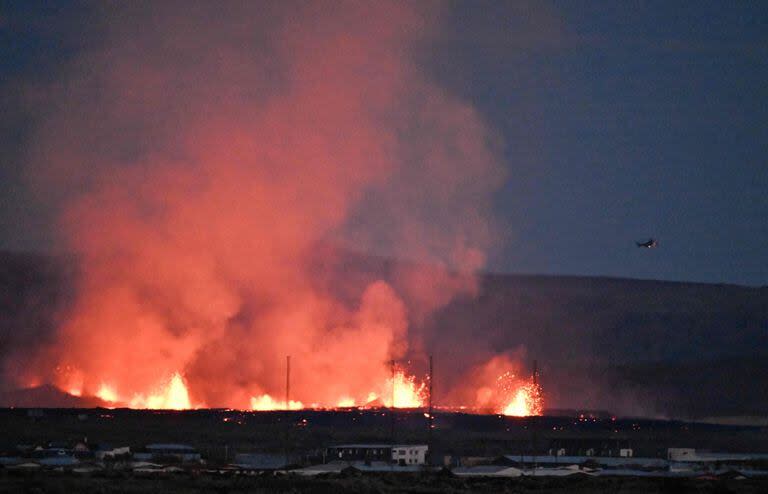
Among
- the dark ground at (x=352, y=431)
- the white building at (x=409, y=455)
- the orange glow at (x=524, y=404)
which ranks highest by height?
the orange glow at (x=524, y=404)

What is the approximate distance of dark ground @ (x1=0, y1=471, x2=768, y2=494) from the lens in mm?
63969

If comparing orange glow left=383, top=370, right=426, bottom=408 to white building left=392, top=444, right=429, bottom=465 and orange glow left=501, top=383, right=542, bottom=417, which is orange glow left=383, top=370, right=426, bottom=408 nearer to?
orange glow left=501, top=383, right=542, bottom=417

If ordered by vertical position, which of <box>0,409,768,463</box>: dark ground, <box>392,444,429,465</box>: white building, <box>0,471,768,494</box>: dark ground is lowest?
<box>0,471,768,494</box>: dark ground

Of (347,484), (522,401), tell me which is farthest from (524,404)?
(347,484)

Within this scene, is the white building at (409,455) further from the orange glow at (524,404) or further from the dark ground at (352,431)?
the orange glow at (524,404)

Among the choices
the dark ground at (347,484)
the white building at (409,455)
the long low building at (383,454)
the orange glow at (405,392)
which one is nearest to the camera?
the dark ground at (347,484)

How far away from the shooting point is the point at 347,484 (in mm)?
67312

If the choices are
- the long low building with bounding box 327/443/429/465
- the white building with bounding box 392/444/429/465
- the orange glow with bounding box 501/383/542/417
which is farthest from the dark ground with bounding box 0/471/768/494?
the orange glow with bounding box 501/383/542/417

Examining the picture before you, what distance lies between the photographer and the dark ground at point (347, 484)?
6397 cm

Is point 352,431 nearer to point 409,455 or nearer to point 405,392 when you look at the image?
point 405,392

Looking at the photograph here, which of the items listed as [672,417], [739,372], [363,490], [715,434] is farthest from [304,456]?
[739,372]

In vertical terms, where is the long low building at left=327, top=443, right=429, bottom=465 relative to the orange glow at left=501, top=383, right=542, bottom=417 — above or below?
below

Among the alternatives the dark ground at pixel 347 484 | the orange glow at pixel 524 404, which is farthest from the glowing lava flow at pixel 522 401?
→ the dark ground at pixel 347 484

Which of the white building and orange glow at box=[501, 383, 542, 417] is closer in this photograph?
the white building
